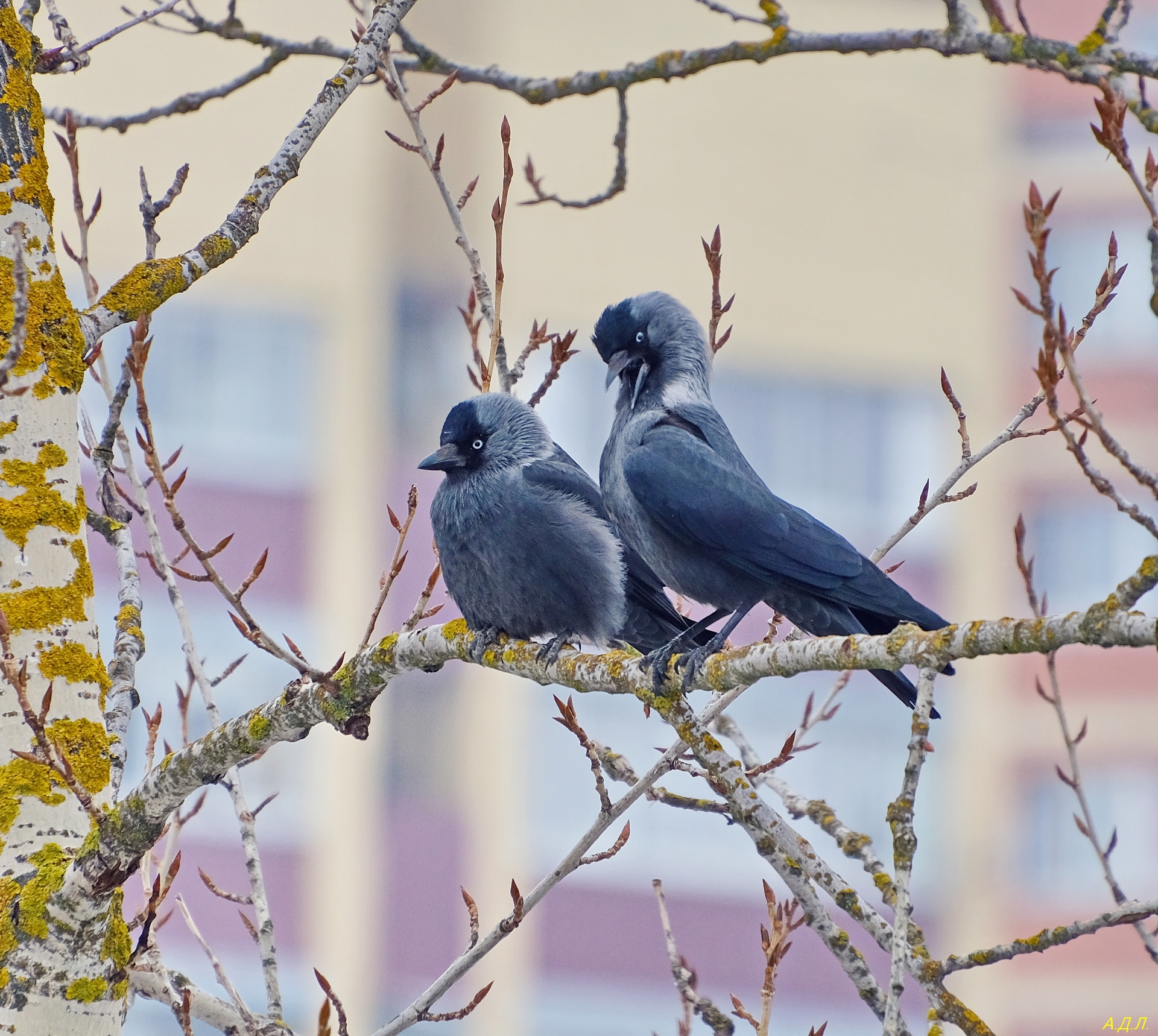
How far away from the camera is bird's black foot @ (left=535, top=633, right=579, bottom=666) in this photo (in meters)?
3.49

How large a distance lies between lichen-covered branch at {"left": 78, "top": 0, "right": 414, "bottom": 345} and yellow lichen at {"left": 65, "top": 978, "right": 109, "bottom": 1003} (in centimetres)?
124

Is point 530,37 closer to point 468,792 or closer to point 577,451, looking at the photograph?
point 577,451

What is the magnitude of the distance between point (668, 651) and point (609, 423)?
584 inches

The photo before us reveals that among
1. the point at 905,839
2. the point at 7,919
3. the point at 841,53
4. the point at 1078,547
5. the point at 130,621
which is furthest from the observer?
the point at 1078,547

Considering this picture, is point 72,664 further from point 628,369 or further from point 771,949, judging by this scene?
point 628,369

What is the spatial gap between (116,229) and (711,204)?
826 centimetres

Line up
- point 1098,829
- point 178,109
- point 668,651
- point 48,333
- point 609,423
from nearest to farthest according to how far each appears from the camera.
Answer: point 48,333 < point 668,651 < point 178,109 < point 609,423 < point 1098,829

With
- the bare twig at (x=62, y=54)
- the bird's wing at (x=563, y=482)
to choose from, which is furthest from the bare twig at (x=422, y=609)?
the bare twig at (x=62, y=54)

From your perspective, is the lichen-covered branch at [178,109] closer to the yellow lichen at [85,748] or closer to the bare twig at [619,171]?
the bare twig at [619,171]

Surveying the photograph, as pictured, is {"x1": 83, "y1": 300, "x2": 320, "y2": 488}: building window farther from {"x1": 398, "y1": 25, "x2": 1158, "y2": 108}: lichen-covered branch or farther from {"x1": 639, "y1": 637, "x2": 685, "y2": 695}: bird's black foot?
{"x1": 639, "y1": 637, "x2": 685, "y2": 695}: bird's black foot

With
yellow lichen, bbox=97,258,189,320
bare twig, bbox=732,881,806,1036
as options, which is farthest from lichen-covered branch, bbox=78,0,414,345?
bare twig, bbox=732,881,806,1036

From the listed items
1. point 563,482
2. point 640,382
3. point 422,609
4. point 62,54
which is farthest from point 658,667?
point 62,54

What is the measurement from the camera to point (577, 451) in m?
18.9

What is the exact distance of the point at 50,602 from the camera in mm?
2838
